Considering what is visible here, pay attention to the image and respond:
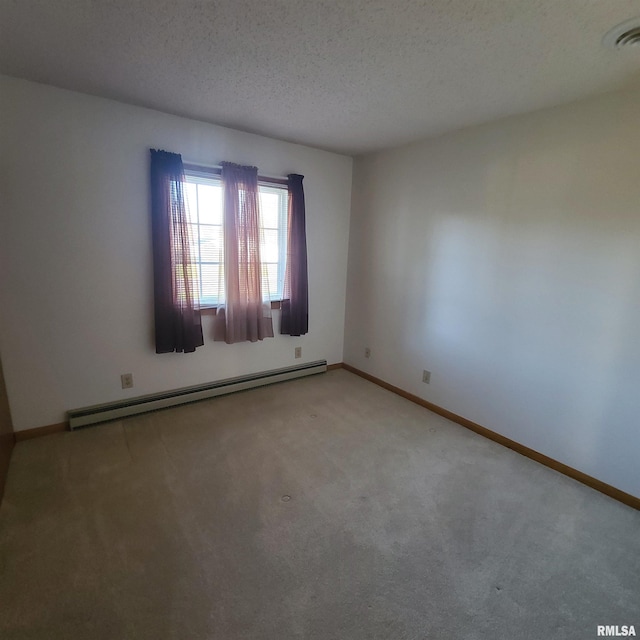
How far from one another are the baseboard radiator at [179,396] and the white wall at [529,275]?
1.10m

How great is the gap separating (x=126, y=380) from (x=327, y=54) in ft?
8.57

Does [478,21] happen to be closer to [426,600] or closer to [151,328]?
[426,600]

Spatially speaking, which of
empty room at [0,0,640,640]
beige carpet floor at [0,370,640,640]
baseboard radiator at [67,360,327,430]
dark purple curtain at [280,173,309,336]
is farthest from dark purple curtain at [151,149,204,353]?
dark purple curtain at [280,173,309,336]

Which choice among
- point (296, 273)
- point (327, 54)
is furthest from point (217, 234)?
point (327, 54)

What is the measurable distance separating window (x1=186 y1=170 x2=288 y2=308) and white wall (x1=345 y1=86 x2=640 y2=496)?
3.36 ft

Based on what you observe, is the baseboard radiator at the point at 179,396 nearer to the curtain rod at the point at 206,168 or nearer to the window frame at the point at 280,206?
the window frame at the point at 280,206

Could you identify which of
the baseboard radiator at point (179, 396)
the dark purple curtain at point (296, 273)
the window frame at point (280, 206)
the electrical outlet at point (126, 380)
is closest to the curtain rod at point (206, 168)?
the window frame at point (280, 206)

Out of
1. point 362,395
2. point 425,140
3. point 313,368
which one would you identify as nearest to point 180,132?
point 425,140

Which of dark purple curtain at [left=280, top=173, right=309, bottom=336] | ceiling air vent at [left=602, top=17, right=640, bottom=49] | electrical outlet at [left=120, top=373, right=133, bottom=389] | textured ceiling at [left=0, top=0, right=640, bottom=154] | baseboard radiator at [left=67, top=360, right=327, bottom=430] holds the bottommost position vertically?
baseboard radiator at [left=67, top=360, right=327, bottom=430]

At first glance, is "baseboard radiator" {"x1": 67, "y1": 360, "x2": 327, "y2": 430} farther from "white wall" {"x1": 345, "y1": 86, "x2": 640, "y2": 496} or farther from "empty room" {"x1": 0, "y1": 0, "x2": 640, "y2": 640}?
"white wall" {"x1": 345, "y1": 86, "x2": 640, "y2": 496}

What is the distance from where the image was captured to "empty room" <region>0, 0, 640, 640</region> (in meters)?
1.38

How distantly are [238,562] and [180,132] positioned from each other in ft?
9.32

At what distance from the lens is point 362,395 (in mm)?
3303

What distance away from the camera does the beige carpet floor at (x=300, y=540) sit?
1.29 metres
